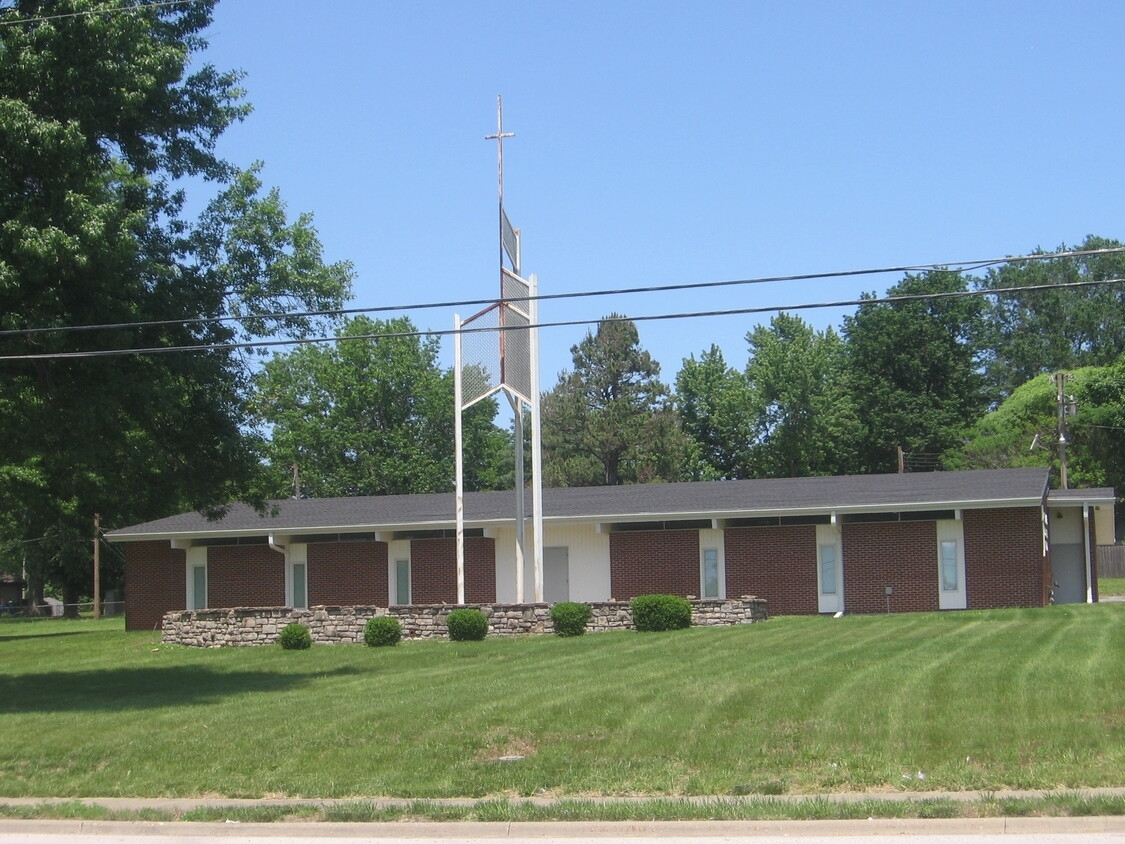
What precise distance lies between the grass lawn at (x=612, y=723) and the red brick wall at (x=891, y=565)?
9569mm

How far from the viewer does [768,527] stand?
3347 cm

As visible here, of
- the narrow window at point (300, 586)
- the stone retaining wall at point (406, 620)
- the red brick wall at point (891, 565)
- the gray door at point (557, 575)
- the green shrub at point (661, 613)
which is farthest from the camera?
the narrow window at point (300, 586)

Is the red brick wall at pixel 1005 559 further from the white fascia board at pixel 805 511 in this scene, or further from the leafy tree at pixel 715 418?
the leafy tree at pixel 715 418

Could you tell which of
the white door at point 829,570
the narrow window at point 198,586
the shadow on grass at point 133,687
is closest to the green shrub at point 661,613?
the white door at point 829,570

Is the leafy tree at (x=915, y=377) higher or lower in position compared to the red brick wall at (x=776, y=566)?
higher

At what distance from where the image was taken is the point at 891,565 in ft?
107

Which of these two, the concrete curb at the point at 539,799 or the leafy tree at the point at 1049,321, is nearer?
the concrete curb at the point at 539,799

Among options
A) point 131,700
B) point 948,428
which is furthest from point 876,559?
point 948,428

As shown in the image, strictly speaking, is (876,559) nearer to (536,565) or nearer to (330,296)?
(536,565)

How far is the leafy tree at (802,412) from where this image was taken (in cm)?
6675

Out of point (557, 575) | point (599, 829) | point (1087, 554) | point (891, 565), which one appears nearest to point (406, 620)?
point (557, 575)

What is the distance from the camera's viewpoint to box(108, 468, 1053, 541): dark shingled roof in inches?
1254

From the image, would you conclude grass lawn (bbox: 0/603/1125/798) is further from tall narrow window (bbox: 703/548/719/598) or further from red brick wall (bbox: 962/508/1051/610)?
tall narrow window (bbox: 703/548/719/598)

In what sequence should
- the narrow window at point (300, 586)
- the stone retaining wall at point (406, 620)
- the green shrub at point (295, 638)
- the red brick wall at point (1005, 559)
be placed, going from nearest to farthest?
1. the green shrub at point (295, 638)
2. the stone retaining wall at point (406, 620)
3. the red brick wall at point (1005, 559)
4. the narrow window at point (300, 586)
